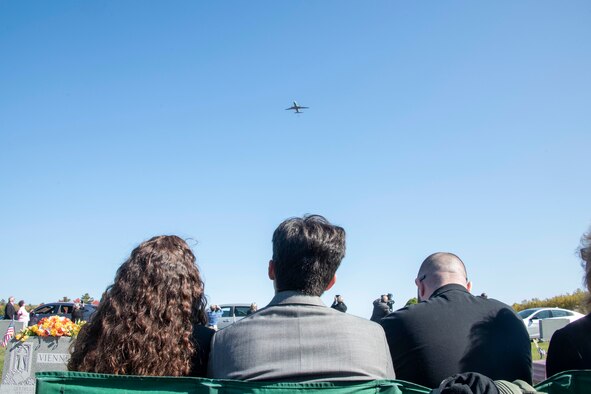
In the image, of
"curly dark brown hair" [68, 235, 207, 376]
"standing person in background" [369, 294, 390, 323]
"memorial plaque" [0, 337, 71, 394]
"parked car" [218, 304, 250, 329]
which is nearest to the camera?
"curly dark brown hair" [68, 235, 207, 376]

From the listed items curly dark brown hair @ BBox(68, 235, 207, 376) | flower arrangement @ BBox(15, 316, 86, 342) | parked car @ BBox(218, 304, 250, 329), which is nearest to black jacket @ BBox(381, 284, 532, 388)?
Answer: curly dark brown hair @ BBox(68, 235, 207, 376)

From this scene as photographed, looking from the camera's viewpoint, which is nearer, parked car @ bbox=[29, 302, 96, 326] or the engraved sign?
the engraved sign

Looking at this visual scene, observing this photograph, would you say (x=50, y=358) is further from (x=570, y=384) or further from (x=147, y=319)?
(x=570, y=384)

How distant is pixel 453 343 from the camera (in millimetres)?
2734

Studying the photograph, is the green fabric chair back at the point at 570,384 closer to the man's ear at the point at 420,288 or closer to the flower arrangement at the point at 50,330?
the man's ear at the point at 420,288

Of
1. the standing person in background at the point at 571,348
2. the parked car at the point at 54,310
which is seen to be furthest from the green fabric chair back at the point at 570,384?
the parked car at the point at 54,310

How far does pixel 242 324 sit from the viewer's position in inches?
94.8

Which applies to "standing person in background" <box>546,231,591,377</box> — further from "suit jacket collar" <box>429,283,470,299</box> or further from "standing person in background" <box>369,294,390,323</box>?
"standing person in background" <box>369,294,390,323</box>

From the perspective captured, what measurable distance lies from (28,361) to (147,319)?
20.8ft

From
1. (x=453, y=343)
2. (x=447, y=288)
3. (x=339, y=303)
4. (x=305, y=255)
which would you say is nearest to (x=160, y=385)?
(x=305, y=255)

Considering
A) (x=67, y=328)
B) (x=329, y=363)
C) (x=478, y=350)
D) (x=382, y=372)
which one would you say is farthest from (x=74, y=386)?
(x=67, y=328)

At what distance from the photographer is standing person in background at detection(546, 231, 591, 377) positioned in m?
2.63

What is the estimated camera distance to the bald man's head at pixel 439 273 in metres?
3.24

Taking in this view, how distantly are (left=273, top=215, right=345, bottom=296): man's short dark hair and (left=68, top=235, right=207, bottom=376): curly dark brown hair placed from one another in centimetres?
45
